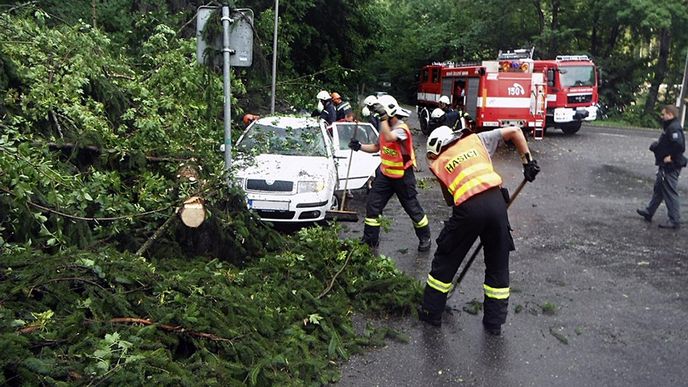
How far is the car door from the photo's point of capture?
32.9ft

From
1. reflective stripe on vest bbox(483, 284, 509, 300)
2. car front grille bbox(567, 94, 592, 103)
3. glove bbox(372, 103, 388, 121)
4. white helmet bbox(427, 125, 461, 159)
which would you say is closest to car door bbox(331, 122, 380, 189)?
glove bbox(372, 103, 388, 121)

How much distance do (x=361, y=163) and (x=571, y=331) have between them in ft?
18.2

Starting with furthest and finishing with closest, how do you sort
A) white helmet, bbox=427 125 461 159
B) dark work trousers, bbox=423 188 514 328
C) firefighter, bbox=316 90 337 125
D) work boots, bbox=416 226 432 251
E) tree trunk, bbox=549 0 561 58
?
tree trunk, bbox=549 0 561 58 < firefighter, bbox=316 90 337 125 < work boots, bbox=416 226 432 251 < white helmet, bbox=427 125 461 159 < dark work trousers, bbox=423 188 514 328

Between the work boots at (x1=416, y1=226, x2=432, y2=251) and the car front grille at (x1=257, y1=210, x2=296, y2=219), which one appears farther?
the car front grille at (x1=257, y1=210, x2=296, y2=219)

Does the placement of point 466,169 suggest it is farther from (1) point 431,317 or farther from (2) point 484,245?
(1) point 431,317

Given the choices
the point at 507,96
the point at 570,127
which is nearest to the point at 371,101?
the point at 507,96

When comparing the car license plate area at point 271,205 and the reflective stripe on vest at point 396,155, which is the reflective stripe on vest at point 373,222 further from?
the car license plate area at point 271,205

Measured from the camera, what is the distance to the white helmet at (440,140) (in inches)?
201

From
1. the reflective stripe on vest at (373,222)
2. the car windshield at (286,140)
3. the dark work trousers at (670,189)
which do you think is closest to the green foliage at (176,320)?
the reflective stripe on vest at (373,222)

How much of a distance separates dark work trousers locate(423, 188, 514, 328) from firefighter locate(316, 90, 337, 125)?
7.36 m

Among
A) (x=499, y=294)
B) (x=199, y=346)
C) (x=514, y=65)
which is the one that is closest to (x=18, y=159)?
(x=199, y=346)

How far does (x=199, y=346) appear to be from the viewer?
3.90 meters

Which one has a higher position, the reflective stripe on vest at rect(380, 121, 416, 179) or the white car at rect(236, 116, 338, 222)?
the reflective stripe on vest at rect(380, 121, 416, 179)

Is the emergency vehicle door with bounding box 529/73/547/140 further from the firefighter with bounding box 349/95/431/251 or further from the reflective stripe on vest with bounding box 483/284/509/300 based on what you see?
the reflective stripe on vest with bounding box 483/284/509/300
